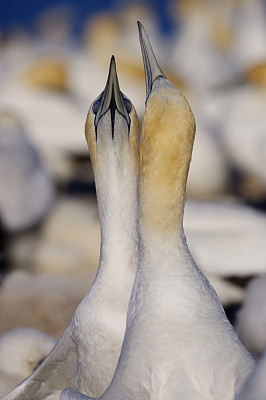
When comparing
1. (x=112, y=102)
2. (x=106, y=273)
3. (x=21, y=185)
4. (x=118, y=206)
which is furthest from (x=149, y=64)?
(x=21, y=185)

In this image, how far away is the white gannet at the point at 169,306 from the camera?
182 centimetres

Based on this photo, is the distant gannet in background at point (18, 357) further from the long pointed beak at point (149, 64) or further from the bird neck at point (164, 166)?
the long pointed beak at point (149, 64)

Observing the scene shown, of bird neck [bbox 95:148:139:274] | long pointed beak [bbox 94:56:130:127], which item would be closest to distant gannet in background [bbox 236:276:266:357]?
bird neck [bbox 95:148:139:274]

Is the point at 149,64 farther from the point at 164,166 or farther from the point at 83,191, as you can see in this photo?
the point at 83,191

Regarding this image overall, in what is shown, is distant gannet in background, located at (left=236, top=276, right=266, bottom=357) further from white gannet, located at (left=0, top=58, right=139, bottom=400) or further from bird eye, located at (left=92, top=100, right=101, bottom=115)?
bird eye, located at (left=92, top=100, right=101, bottom=115)

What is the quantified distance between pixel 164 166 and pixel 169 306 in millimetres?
358

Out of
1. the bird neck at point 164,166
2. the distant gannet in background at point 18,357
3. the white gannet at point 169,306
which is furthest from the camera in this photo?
the distant gannet in background at point 18,357

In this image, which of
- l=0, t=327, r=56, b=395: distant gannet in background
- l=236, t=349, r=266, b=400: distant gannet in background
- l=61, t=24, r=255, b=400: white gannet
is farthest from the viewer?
l=0, t=327, r=56, b=395: distant gannet in background

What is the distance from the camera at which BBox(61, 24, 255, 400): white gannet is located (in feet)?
5.97

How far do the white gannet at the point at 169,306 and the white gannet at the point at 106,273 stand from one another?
166 millimetres

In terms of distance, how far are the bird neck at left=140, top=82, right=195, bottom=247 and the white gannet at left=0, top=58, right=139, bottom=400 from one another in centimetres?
23

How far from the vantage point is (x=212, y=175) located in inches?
214

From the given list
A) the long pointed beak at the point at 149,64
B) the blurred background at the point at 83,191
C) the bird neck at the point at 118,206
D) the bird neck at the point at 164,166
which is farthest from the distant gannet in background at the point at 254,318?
the long pointed beak at the point at 149,64

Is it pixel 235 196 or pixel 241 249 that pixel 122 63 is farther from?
pixel 241 249
